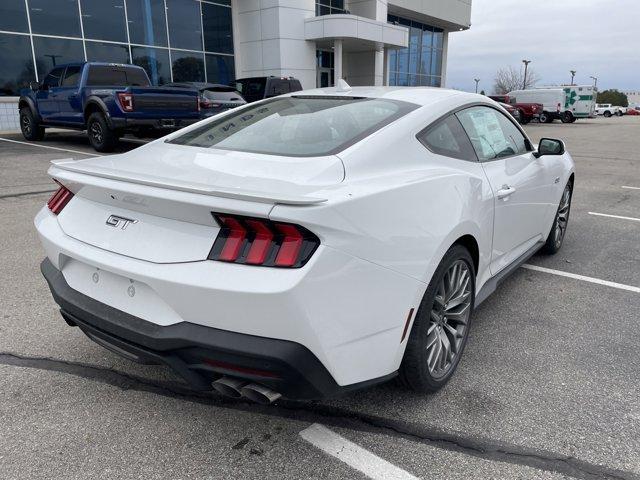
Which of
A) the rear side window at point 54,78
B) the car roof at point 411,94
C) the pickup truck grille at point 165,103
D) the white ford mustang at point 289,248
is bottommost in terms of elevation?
the white ford mustang at point 289,248

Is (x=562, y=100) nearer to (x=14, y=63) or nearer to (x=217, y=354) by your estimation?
(x=14, y=63)

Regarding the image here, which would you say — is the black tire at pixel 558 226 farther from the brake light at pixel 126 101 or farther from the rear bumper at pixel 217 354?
the brake light at pixel 126 101

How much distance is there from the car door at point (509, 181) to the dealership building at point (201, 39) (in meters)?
16.9

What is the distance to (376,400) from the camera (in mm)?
2670

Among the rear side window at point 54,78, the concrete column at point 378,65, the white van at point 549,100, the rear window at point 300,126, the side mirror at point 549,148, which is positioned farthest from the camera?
the white van at point 549,100

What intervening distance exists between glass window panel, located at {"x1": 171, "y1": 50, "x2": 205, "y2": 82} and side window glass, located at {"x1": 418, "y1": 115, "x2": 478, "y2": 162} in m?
19.3

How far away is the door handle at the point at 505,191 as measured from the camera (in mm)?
3162

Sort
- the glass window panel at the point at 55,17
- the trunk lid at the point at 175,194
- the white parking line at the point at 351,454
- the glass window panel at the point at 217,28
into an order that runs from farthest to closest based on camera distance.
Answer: the glass window panel at the point at 217,28 < the glass window panel at the point at 55,17 < the white parking line at the point at 351,454 < the trunk lid at the point at 175,194

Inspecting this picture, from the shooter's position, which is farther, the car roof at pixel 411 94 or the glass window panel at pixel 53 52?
the glass window panel at pixel 53 52

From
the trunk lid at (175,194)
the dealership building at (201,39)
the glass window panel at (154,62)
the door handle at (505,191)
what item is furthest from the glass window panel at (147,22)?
the door handle at (505,191)

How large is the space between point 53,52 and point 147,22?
396 centimetres

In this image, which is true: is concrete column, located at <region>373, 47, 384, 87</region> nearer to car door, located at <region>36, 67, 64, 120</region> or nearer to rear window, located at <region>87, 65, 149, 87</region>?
rear window, located at <region>87, 65, 149, 87</region>

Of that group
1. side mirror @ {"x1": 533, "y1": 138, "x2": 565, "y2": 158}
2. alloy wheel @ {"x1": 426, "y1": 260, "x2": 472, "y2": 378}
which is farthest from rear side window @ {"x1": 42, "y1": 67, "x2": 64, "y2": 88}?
alloy wheel @ {"x1": 426, "y1": 260, "x2": 472, "y2": 378}

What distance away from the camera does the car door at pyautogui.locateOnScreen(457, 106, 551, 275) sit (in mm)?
3234
